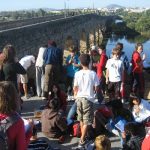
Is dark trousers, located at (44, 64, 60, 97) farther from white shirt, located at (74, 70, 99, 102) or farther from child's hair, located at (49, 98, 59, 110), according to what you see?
white shirt, located at (74, 70, 99, 102)

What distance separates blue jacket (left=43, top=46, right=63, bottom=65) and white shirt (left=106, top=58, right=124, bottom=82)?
1.08 meters

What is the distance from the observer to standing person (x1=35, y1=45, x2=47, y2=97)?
9.18 m

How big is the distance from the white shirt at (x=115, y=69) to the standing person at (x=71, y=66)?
0.95 meters

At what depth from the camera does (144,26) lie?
10219cm

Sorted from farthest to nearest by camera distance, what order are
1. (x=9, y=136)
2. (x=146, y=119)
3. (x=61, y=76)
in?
(x=61, y=76) < (x=146, y=119) < (x=9, y=136)

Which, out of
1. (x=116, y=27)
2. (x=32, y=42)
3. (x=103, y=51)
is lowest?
(x=116, y=27)

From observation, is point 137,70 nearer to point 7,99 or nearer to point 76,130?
point 76,130

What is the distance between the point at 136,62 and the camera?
29.3 ft

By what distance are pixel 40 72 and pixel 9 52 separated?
268cm

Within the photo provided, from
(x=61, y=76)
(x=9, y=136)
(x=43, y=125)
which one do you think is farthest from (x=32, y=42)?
(x=9, y=136)

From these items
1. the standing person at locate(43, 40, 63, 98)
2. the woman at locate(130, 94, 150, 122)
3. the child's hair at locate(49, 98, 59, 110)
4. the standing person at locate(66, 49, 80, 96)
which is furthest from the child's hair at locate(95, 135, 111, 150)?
the standing person at locate(66, 49, 80, 96)

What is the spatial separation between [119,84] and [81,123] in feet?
8.02

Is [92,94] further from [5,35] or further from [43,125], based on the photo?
[5,35]

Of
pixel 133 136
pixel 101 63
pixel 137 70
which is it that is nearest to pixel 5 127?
pixel 133 136
